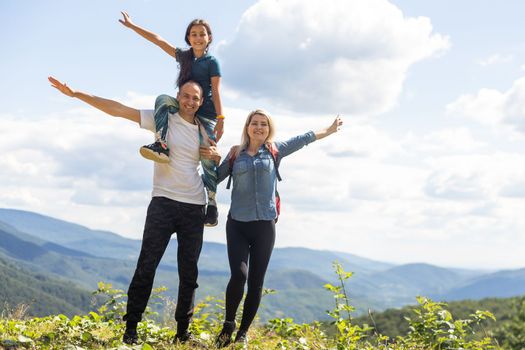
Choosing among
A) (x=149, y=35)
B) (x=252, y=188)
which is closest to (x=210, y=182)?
(x=252, y=188)

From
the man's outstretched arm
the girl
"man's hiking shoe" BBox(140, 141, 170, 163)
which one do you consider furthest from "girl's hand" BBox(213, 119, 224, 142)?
the man's outstretched arm

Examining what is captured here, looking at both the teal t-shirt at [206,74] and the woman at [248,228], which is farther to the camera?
the teal t-shirt at [206,74]

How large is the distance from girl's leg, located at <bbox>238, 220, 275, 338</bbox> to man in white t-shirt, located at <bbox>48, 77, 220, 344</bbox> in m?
0.66

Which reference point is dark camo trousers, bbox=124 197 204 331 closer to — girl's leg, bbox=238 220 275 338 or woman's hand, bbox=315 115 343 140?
girl's leg, bbox=238 220 275 338

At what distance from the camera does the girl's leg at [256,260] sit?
630cm

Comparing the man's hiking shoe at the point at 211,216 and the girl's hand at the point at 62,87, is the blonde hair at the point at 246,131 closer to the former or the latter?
the man's hiking shoe at the point at 211,216

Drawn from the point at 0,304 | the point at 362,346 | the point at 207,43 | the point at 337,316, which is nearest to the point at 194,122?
the point at 207,43

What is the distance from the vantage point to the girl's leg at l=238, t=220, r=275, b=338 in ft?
20.7

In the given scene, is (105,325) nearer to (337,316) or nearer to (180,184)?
(180,184)

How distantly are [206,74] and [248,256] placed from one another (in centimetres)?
236

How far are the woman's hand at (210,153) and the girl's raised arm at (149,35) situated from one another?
5.38ft

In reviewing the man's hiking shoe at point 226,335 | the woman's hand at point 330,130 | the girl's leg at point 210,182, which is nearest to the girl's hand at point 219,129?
the girl's leg at point 210,182

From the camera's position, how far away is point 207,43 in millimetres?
6684

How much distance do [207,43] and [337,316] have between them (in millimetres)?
3879
